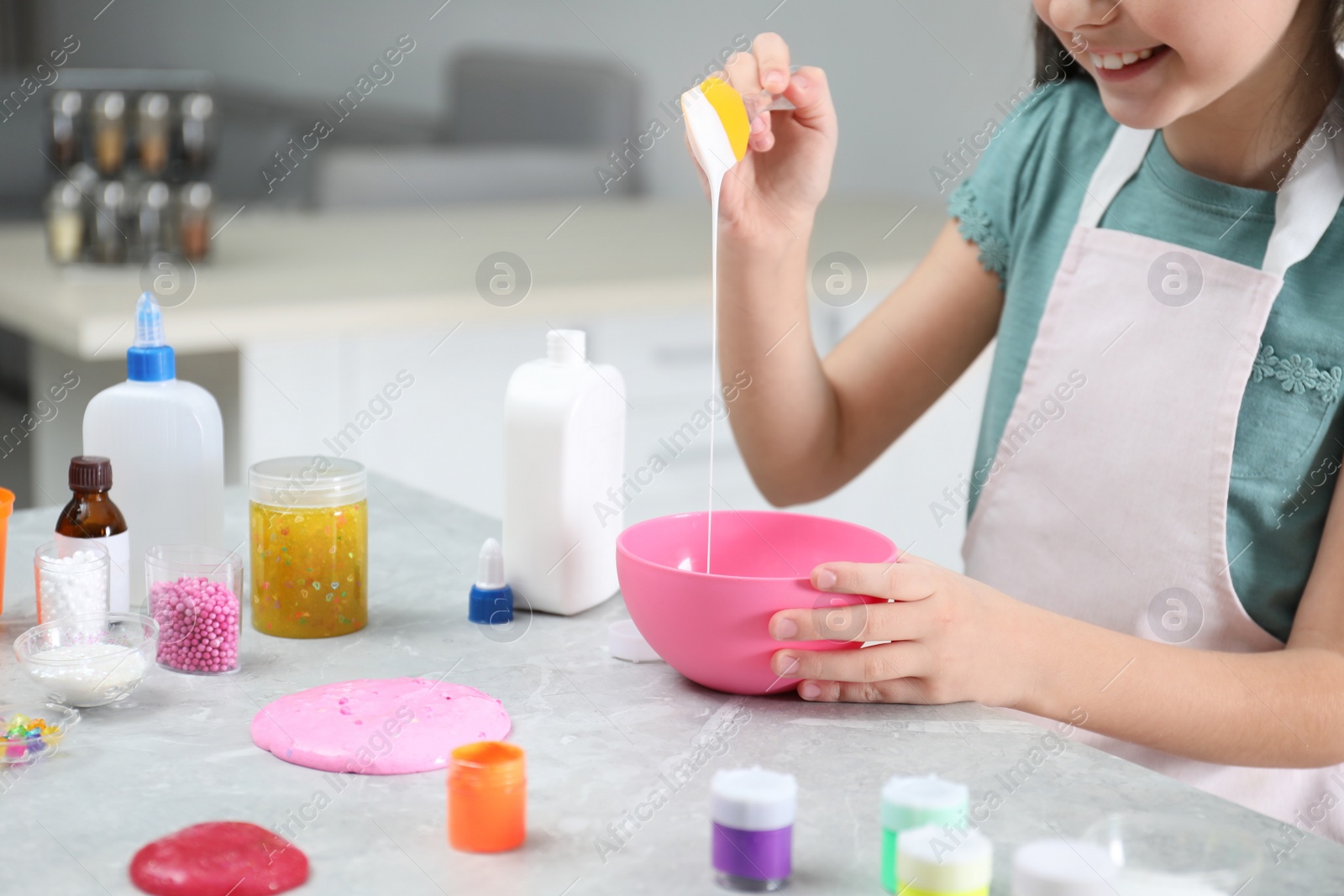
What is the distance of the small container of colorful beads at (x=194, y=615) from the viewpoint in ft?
2.88

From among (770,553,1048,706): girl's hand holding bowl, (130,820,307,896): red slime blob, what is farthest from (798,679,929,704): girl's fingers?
(130,820,307,896): red slime blob

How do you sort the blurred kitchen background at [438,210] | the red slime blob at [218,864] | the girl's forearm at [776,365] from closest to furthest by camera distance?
the red slime blob at [218,864] → the girl's forearm at [776,365] → the blurred kitchen background at [438,210]

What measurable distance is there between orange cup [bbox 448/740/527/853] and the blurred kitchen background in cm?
77

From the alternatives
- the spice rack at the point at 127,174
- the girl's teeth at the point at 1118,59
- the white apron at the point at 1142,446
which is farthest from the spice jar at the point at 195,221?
the girl's teeth at the point at 1118,59

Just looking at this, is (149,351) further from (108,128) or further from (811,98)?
(108,128)

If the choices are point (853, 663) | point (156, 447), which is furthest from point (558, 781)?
point (156, 447)

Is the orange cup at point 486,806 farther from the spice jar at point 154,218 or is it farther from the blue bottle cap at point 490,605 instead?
the spice jar at point 154,218

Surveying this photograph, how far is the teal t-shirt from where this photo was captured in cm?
105

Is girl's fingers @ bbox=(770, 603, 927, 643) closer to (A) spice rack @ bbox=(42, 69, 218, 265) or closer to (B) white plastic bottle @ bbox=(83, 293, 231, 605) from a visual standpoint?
(B) white plastic bottle @ bbox=(83, 293, 231, 605)

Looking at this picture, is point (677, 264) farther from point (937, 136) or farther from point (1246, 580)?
point (1246, 580)

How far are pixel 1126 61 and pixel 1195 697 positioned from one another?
1.52 feet

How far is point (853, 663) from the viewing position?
2.71 ft

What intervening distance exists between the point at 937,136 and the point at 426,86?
4.24ft

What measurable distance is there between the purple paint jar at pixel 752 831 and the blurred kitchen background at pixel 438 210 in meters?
0.75
